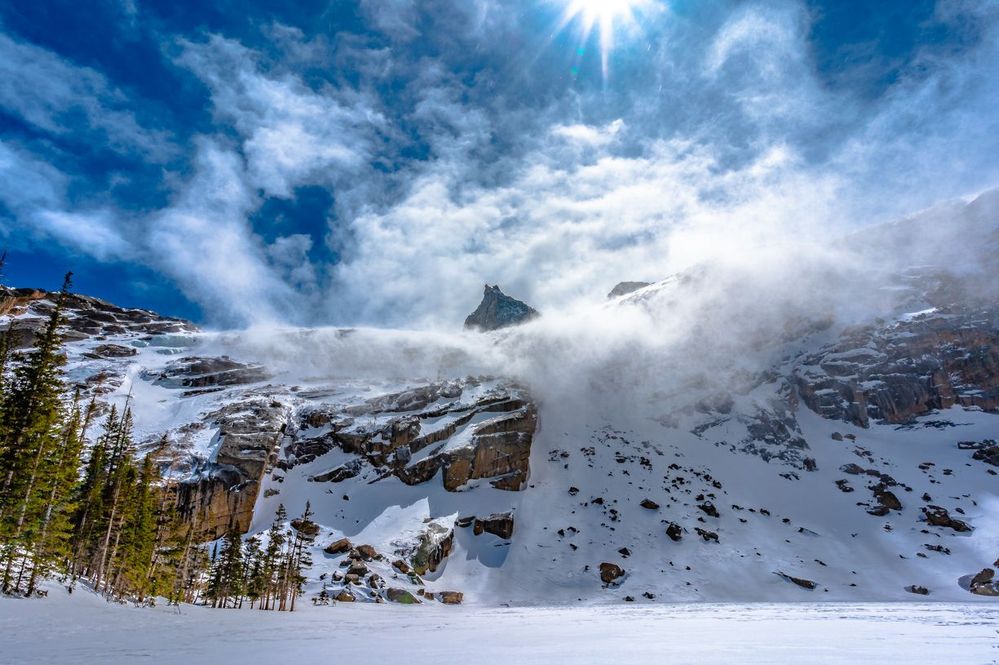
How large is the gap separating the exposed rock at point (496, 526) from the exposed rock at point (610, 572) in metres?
17.2

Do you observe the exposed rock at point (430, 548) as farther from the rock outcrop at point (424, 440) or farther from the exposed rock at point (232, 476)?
the exposed rock at point (232, 476)

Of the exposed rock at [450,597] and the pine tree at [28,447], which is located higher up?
the pine tree at [28,447]

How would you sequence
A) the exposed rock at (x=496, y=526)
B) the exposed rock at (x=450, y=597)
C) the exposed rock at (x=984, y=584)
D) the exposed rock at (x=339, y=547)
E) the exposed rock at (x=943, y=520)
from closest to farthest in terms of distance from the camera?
1. the exposed rock at (x=450, y=597)
2. the exposed rock at (x=984, y=584)
3. the exposed rock at (x=339, y=547)
4. the exposed rock at (x=496, y=526)
5. the exposed rock at (x=943, y=520)

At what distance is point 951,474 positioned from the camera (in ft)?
343

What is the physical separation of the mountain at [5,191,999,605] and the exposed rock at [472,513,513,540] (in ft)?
1.27

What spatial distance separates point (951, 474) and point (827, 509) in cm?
3410

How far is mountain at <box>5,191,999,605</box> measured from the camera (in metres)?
75.6

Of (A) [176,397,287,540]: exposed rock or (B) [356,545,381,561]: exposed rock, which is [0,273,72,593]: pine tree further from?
(B) [356,545,381,561]: exposed rock

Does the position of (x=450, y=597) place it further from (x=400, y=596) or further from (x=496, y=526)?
(x=496, y=526)

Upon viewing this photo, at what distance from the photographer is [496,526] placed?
84.8 metres

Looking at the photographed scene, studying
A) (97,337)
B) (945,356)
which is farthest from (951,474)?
(97,337)

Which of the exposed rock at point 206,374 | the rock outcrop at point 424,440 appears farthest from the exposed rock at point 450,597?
the exposed rock at point 206,374

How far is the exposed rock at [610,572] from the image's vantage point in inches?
2832

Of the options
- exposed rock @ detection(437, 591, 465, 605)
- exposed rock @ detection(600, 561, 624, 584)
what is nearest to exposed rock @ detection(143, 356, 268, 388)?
exposed rock @ detection(437, 591, 465, 605)
